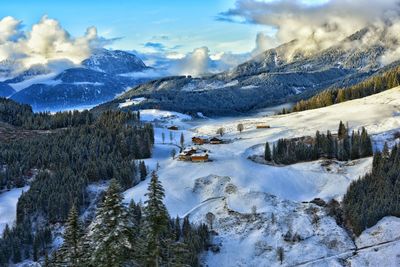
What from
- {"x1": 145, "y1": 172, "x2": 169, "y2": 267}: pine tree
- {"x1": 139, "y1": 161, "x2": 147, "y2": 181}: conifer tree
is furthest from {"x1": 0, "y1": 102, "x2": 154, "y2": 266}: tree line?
{"x1": 145, "y1": 172, "x2": 169, "y2": 267}: pine tree

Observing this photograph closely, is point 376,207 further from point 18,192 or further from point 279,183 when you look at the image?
point 18,192

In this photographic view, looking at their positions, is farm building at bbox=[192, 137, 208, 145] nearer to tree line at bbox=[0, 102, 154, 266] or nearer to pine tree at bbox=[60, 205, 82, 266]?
tree line at bbox=[0, 102, 154, 266]

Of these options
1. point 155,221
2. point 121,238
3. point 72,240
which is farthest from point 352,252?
point 121,238

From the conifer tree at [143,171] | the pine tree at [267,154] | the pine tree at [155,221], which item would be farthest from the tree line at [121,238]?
the pine tree at [267,154]

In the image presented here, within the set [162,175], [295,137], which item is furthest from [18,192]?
[295,137]

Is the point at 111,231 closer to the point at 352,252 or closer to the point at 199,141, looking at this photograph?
the point at 352,252

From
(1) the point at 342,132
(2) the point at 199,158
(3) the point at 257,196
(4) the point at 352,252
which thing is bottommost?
(4) the point at 352,252

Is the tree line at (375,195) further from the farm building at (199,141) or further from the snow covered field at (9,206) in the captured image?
the snow covered field at (9,206)
